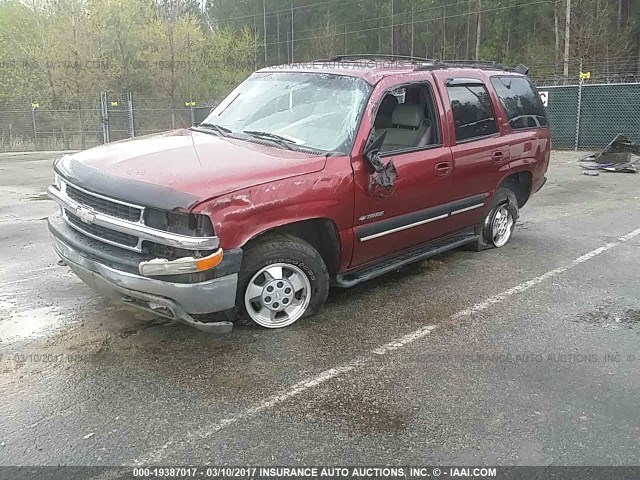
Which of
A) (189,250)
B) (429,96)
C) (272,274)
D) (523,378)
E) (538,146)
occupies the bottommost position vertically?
(523,378)

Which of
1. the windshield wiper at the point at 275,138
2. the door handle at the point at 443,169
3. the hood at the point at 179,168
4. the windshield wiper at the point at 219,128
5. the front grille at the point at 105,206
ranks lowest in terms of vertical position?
the front grille at the point at 105,206

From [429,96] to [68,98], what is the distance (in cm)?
2498

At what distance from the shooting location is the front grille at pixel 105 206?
367 cm

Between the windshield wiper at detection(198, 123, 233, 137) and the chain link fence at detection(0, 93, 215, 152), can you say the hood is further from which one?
the chain link fence at detection(0, 93, 215, 152)

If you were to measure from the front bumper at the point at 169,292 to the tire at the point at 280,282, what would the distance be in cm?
23

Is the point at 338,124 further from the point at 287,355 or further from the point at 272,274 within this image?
the point at 287,355

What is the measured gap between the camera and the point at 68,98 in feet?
86.4

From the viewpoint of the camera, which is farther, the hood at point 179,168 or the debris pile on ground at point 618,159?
the debris pile on ground at point 618,159

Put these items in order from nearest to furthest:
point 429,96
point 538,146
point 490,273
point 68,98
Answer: point 429,96 < point 490,273 < point 538,146 < point 68,98

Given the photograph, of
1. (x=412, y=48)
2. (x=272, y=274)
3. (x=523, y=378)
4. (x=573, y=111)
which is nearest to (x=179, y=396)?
(x=272, y=274)

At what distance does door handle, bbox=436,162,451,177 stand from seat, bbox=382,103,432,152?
0.23 meters

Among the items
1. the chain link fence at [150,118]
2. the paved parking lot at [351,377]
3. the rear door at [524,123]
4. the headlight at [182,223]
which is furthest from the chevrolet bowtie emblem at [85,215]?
the chain link fence at [150,118]

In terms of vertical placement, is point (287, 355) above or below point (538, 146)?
below

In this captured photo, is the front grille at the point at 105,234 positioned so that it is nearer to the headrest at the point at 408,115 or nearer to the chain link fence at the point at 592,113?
the headrest at the point at 408,115
